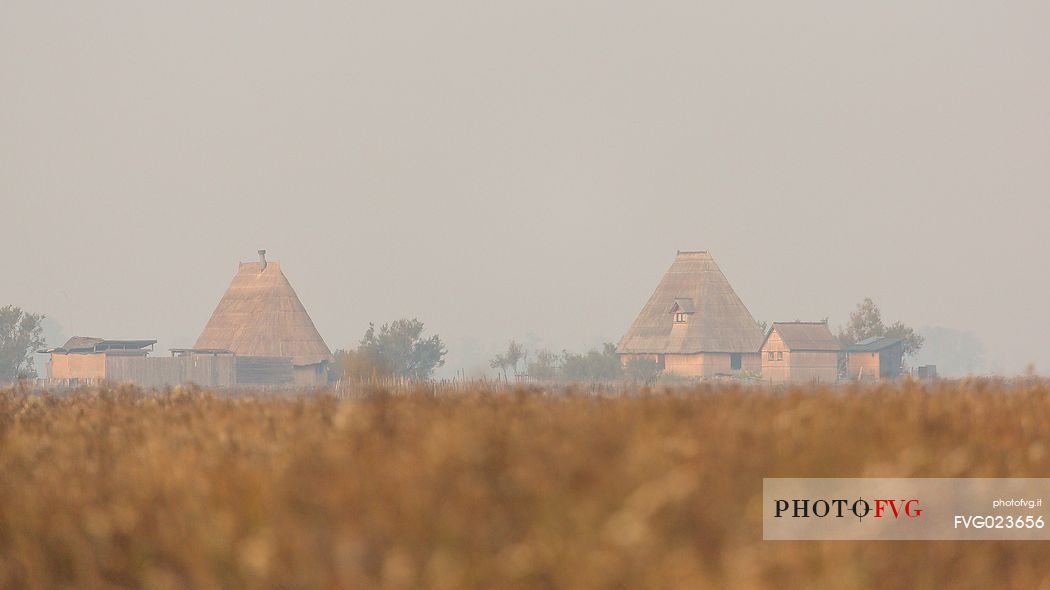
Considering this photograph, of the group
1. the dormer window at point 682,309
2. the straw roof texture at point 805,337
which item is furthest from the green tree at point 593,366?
the straw roof texture at point 805,337

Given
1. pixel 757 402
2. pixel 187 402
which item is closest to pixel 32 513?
pixel 757 402

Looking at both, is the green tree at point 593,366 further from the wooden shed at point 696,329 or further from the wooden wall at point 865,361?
the wooden wall at point 865,361

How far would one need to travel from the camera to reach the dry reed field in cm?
550

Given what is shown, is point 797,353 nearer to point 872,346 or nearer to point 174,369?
point 872,346

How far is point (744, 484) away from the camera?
652 centimetres

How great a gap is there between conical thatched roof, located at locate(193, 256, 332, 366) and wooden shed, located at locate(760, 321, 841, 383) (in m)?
35.2

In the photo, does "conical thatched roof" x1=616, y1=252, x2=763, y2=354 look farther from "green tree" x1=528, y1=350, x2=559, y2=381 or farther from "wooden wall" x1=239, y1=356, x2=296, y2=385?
"wooden wall" x1=239, y1=356, x2=296, y2=385

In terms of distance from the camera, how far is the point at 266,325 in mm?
113938

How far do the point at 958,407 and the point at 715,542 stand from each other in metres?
4.71

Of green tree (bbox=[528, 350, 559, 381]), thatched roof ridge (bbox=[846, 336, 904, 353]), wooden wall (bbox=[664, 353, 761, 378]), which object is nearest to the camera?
thatched roof ridge (bbox=[846, 336, 904, 353])

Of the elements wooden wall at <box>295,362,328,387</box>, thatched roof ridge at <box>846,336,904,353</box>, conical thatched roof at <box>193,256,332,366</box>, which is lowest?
wooden wall at <box>295,362,328,387</box>

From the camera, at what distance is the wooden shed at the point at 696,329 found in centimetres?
11569

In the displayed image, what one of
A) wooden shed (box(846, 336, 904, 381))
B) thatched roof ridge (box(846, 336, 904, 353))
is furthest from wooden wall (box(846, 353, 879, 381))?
thatched roof ridge (box(846, 336, 904, 353))

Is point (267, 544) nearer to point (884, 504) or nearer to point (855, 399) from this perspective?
point (884, 504)
